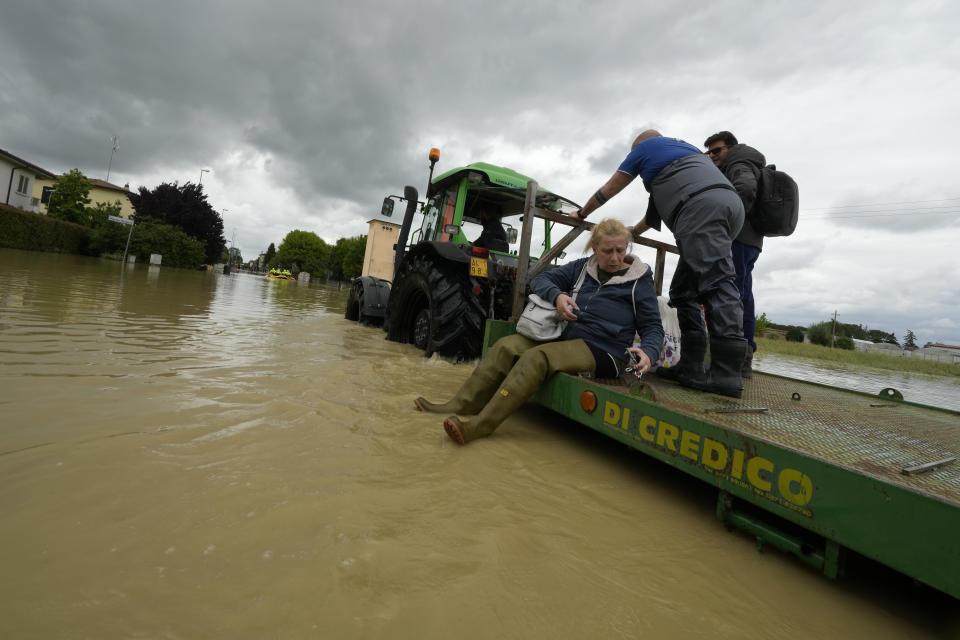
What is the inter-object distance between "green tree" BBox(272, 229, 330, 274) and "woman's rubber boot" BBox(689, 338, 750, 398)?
6894 cm

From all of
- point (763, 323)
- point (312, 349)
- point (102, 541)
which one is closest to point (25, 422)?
point (102, 541)

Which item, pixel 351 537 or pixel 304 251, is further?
pixel 304 251

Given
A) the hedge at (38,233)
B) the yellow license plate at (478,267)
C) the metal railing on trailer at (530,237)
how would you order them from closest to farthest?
the metal railing on trailer at (530,237) < the yellow license plate at (478,267) < the hedge at (38,233)

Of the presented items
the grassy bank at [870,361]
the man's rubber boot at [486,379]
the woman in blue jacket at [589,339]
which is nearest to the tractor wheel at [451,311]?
the woman in blue jacket at [589,339]

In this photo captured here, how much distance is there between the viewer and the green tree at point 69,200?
92.0 ft

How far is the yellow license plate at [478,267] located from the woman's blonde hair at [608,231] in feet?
5.63

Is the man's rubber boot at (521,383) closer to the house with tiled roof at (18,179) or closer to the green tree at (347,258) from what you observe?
the house with tiled roof at (18,179)

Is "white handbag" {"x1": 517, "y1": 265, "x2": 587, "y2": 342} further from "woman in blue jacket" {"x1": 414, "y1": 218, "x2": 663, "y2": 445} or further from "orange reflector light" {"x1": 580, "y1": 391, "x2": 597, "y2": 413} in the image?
"orange reflector light" {"x1": 580, "y1": 391, "x2": 597, "y2": 413}

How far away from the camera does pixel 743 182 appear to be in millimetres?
3041

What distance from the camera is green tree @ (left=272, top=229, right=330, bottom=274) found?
67188mm

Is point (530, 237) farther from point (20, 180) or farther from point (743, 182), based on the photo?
point (20, 180)

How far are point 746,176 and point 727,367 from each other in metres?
1.47

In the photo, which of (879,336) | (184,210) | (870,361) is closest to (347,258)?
(184,210)

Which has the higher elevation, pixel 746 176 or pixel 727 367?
pixel 746 176
